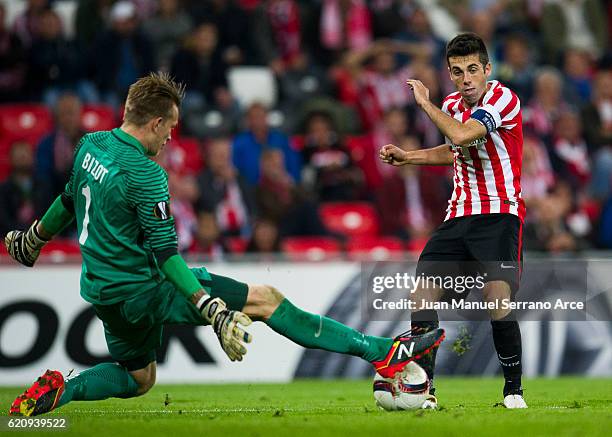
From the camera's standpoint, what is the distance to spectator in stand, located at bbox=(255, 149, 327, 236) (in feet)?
43.8

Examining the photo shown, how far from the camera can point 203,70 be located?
15.1 meters

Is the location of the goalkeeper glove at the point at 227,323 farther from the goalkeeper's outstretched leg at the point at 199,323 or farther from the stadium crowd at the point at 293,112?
the stadium crowd at the point at 293,112

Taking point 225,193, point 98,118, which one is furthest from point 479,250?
point 98,118

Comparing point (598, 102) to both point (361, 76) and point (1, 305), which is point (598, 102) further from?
point (1, 305)

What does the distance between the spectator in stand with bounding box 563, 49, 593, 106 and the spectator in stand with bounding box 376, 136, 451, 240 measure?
3827 mm

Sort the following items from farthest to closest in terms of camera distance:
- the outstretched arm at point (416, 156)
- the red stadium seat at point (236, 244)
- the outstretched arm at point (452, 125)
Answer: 1. the red stadium seat at point (236, 244)
2. the outstretched arm at point (416, 156)
3. the outstretched arm at point (452, 125)

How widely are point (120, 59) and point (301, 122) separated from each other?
8.54 ft

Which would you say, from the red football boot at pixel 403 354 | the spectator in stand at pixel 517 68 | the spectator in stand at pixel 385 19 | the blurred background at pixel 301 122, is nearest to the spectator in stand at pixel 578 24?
the blurred background at pixel 301 122

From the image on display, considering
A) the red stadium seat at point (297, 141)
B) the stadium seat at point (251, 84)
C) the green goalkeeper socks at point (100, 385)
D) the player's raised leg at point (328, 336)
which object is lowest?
the green goalkeeper socks at point (100, 385)

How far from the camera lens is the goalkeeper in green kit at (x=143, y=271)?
6113 mm

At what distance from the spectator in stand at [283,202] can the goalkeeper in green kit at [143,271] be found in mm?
6680

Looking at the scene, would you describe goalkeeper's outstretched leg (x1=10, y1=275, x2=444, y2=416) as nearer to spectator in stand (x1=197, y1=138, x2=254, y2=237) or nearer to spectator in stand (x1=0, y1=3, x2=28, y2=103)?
spectator in stand (x1=197, y1=138, x2=254, y2=237)

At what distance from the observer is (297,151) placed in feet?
48.1

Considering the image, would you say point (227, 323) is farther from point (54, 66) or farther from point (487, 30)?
point (487, 30)
